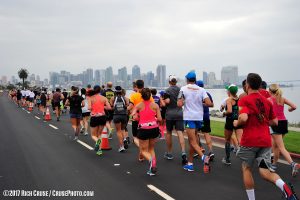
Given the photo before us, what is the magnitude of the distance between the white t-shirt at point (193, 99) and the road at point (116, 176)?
4.36ft

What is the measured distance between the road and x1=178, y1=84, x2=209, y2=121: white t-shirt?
4.36ft

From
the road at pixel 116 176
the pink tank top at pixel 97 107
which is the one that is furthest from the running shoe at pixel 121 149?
the pink tank top at pixel 97 107

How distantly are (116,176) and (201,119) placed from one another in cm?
232

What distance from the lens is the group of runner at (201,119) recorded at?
18.3 ft

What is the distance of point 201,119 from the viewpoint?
27.8ft

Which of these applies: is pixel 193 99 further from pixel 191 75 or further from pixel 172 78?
pixel 172 78

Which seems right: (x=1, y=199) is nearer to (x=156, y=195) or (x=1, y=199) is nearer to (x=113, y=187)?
(x=113, y=187)

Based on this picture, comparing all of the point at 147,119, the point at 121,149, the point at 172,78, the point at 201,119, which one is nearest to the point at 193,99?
the point at 201,119

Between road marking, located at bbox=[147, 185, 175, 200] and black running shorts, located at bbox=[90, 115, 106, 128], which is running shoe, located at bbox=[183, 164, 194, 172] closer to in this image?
road marking, located at bbox=[147, 185, 175, 200]

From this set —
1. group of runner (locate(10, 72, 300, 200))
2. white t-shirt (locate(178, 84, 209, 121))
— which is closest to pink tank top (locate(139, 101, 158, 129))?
group of runner (locate(10, 72, 300, 200))

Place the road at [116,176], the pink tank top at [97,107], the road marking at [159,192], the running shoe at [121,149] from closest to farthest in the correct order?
the road marking at [159,192], the road at [116,176], the pink tank top at [97,107], the running shoe at [121,149]

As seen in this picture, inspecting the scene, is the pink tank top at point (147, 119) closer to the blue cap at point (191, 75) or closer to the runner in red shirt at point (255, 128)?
the blue cap at point (191, 75)

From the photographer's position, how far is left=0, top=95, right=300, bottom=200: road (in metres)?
6.90

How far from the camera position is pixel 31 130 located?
55.6ft
